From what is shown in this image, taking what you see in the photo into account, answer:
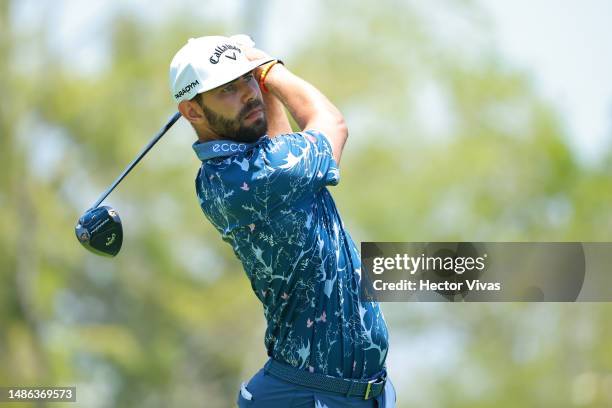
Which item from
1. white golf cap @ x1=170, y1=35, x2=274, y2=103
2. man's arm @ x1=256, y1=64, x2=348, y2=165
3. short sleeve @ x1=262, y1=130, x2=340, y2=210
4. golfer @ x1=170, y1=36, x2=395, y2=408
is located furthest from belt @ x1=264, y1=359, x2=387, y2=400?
white golf cap @ x1=170, y1=35, x2=274, y2=103

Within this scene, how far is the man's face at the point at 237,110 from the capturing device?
3.85 meters

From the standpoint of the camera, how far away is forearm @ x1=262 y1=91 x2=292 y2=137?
4.21 m

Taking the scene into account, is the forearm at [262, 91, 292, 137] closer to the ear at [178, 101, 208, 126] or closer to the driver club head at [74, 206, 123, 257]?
the ear at [178, 101, 208, 126]

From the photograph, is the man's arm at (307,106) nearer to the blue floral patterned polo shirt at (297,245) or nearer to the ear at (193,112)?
the blue floral patterned polo shirt at (297,245)

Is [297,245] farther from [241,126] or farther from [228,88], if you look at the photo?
[228,88]

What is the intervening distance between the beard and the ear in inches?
1.4

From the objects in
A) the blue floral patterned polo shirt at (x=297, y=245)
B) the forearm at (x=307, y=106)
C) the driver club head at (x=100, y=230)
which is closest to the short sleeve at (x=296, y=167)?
the blue floral patterned polo shirt at (x=297, y=245)

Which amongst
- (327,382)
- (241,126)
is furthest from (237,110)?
(327,382)

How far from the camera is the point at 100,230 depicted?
4.33 metres

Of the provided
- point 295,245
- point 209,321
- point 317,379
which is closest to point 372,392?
point 317,379

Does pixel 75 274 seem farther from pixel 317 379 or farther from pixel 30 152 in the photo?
pixel 317 379

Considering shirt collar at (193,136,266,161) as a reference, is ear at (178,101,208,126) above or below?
above

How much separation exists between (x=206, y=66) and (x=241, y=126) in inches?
8.6

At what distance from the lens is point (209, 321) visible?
1850 cm
